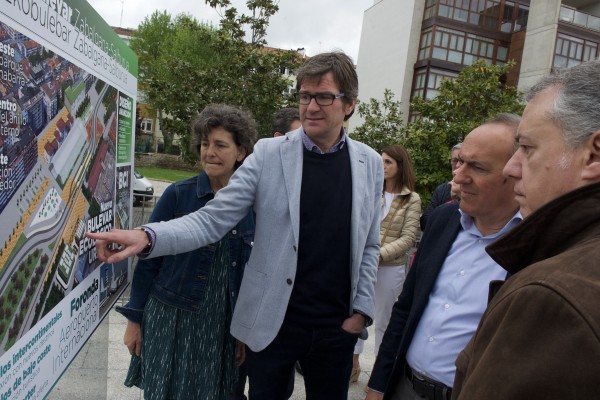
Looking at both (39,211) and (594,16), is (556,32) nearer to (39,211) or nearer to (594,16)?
(594,16)

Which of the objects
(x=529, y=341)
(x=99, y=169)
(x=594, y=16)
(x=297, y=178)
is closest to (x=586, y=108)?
(x=529, y=341)

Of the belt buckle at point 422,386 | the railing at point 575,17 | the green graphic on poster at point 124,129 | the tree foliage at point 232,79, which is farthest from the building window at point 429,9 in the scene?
the belt buckle at point 422,386

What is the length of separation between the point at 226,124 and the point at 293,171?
1.88ft

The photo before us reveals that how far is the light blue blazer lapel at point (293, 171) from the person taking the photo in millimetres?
2188

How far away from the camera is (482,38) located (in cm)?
2903

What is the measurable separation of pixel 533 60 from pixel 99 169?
99.2ft

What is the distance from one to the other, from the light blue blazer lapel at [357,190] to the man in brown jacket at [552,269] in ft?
3.70

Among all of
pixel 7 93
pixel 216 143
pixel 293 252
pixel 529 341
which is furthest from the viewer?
pixel 216 143

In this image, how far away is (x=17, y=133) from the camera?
4.08 ft

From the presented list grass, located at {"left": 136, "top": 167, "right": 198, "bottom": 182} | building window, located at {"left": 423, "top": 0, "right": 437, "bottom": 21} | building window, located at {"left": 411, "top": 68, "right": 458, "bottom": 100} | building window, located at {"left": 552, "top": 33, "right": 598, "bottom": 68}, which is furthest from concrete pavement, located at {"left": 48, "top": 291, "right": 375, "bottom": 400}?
building window, located at {"left": 423, "top": 0, "right": 437, "bottom": 21}

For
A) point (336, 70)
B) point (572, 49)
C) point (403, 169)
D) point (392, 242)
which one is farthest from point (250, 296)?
point (572, 49)

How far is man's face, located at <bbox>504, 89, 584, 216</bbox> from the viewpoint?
3.41ft

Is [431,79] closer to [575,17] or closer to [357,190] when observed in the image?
[575,17]

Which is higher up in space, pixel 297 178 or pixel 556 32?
pixel 556 32
